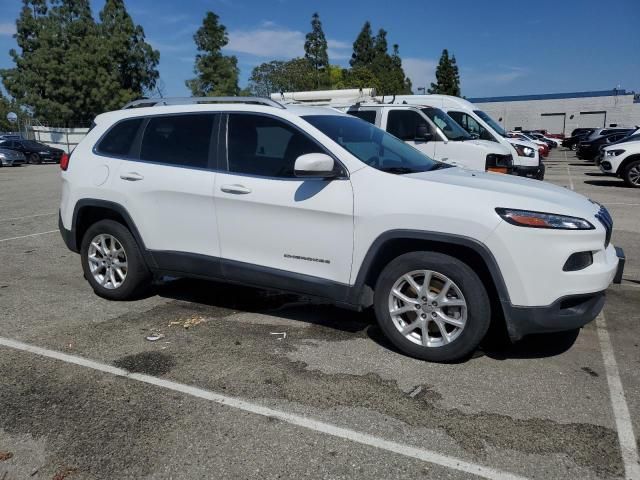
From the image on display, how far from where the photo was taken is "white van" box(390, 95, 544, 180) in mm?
12133

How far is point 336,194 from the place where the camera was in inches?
163

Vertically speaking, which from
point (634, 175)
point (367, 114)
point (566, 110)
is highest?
point (566, 110)

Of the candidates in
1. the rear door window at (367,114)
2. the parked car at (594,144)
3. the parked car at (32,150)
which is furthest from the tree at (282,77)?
the rear door window at (367,114)

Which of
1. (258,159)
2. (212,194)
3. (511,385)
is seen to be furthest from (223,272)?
(511,385)

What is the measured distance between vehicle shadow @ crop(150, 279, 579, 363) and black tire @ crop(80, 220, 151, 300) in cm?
45

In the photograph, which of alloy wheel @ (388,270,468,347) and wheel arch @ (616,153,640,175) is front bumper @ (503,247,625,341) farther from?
wheel arch @ (616,153,640,175)

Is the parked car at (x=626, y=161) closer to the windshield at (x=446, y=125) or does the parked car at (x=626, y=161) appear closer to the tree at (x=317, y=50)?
the windshield at (x=446, y=125)

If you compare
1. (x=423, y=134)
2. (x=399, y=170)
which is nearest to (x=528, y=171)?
(x=423, y=134)

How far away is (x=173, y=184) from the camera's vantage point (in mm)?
4855

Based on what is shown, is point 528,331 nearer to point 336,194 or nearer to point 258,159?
point 336,194

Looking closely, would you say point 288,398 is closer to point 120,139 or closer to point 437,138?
point 120,139

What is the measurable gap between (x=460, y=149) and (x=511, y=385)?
23.7ft

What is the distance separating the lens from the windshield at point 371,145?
438cm

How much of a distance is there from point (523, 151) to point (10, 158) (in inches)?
1051
